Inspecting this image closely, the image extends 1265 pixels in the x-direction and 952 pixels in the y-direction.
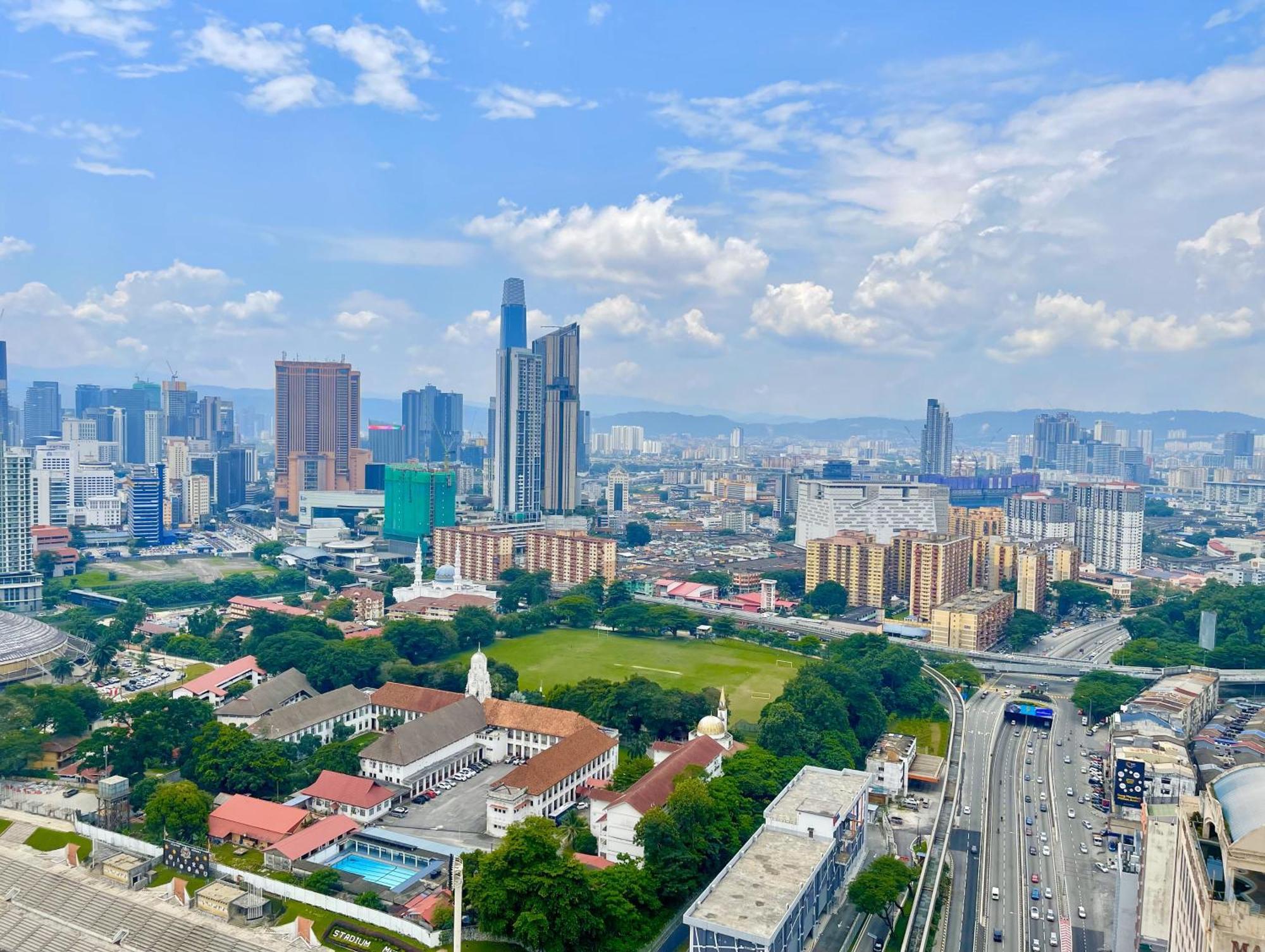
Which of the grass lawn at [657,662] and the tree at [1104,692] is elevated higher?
the tree at [1104,692]

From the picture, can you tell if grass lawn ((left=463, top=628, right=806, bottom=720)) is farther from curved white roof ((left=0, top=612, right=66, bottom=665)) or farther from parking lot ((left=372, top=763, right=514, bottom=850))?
curved white roof ((left=0, top=612, right=66, bottom=665))

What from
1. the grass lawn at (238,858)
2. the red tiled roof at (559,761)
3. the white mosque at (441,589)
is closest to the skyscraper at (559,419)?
the white mosque at (441,589)

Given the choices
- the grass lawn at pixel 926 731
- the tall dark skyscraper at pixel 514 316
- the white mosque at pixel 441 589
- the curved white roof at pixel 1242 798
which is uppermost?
the tall dark skyscraper at pixel 514 316

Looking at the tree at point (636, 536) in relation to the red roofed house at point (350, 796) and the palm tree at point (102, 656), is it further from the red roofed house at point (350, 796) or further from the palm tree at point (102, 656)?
the red roofed house at point (350, 796)

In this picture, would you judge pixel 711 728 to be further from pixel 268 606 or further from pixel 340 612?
pixel 268 606

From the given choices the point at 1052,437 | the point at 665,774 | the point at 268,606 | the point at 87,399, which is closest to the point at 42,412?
the point at 87,399

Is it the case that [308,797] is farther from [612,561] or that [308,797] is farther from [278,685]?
[612,561]

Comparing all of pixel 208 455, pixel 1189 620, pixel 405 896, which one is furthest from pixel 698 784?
pixel 208 455

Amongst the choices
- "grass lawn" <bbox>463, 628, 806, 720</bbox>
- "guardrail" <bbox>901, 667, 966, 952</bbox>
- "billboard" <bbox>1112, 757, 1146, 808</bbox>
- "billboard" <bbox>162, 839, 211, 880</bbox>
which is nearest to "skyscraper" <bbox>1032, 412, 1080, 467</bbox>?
"grass lawn" <bbox>463, 628, 806, 720</bbox>
